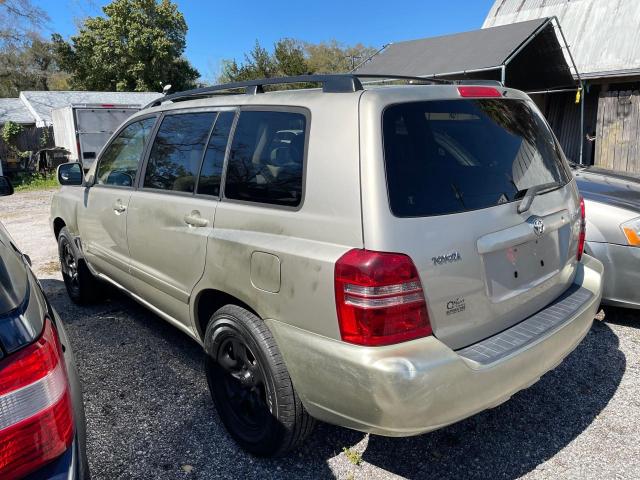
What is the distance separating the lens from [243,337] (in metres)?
2.49

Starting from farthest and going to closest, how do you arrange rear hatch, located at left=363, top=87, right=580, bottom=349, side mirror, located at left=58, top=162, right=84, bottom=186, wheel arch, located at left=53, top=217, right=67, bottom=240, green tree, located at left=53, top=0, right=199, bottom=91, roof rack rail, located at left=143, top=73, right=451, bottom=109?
green tree, located at left=53, top=0, right=199, bottom=91, wheel arch, located at left=53, top=217, right=67, bottom=240, side mirror, located at left=58, top=162, right=84, bottom=186, roof rack rail, located at left=143, top=73, right=451, bottom=109, rear hatch, located at left=363, top=87, right=580, bottom=349

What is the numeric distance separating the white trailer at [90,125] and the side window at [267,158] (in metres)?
14.2

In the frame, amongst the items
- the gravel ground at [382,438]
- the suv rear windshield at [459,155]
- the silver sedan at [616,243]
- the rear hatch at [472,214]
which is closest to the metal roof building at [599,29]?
the silver sedan at [616,243]

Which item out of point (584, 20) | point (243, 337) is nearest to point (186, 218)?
point (243, 337)

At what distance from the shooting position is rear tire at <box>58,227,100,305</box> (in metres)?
A: 4.74

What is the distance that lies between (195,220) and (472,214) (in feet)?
4.95

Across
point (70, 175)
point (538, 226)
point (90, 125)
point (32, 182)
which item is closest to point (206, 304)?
point (538, 226)

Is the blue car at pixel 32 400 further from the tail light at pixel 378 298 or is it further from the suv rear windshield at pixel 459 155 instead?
the suv rear windshield at pixel 459 155

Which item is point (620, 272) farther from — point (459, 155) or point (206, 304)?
point (206, 304)

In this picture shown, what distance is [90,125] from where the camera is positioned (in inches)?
623

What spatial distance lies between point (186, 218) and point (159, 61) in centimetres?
3293

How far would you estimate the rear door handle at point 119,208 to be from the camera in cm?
364

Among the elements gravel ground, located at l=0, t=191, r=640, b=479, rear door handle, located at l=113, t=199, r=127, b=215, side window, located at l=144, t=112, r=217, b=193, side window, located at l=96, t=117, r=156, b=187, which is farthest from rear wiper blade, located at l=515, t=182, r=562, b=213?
rear door handle, located at l=113, t=199, r=127, b=215

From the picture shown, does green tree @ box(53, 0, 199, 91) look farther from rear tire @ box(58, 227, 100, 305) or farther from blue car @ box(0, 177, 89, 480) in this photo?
blue car @ box(0, 177, 89, 480)
